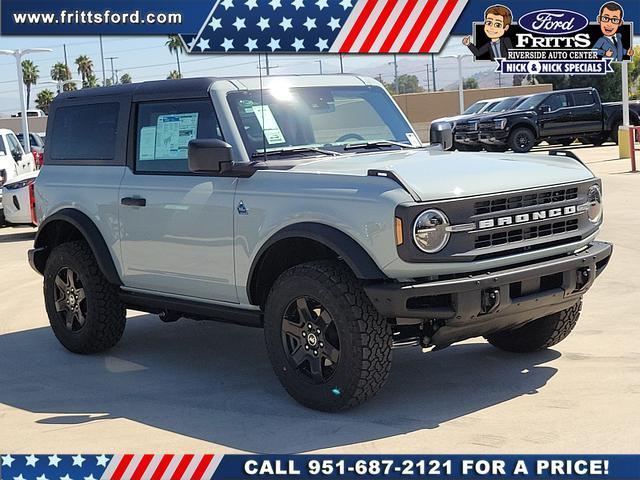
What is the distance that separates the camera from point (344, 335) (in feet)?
17.5

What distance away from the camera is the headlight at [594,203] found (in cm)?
607

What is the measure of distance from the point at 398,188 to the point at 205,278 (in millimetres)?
1654

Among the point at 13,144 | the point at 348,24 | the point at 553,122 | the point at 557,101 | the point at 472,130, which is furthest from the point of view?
the point at 348,24

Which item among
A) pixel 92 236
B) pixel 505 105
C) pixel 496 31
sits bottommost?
pixel 92 236

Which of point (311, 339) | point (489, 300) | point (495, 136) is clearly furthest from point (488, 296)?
point (495, 136)

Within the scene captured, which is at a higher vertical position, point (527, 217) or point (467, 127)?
point (527, 217)

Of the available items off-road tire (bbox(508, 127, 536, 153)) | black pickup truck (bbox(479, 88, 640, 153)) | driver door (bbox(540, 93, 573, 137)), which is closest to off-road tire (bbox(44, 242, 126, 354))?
black pickup truck (bbox(479, 88, 640, 153))

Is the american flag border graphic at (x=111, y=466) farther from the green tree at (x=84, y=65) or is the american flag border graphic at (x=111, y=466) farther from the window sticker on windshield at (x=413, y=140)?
the green tree at (x=84, y=65)

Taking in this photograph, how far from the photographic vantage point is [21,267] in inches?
480

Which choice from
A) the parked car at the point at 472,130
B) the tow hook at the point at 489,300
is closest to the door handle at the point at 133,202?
the tow hook at the point at 489,300

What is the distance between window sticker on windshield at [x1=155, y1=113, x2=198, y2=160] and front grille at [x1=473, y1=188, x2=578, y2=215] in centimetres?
210

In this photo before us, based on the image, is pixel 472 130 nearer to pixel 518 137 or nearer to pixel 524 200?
pixel 518 137

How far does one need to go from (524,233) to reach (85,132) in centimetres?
351

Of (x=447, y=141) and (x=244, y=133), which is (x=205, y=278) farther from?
(x=447, y=141)
